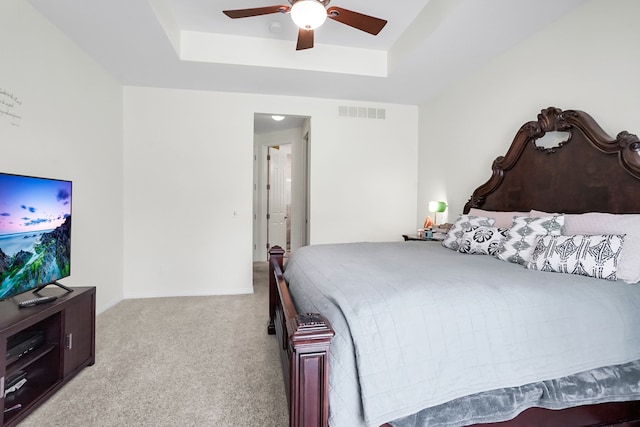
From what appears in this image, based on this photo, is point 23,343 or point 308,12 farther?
point 308,12

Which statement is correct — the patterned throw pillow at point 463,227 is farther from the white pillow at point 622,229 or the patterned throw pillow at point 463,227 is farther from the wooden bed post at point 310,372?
the wooden bed post at point 310,372

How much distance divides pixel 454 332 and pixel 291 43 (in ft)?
10.6

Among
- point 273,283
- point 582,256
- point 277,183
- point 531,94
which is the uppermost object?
point 531,94

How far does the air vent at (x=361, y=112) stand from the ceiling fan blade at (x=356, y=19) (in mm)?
1915

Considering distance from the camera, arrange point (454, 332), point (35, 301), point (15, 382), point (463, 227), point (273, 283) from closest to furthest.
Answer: point (454, 332) < point (15, 382) < point (35, 301) < point (273, 283) < point (463, 227)

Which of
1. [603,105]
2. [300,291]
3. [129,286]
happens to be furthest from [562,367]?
[129,286]

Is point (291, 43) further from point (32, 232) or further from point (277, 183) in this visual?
point (277, 183)

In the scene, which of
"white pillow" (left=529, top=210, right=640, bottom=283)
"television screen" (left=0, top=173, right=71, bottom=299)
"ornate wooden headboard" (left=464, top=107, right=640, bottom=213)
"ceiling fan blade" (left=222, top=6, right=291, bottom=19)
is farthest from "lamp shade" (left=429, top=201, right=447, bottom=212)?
"television screen" (left=0, top=173, right=71, bottom=299)

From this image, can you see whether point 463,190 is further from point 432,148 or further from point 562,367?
point 562,367

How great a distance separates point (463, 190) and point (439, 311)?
281 cm

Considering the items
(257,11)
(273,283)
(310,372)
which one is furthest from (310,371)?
(257,11)

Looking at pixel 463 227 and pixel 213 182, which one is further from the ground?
pixel 213 182

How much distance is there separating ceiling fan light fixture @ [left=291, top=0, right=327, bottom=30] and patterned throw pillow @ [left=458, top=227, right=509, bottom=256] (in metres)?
2.00

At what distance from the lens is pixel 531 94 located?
9.27 ft
